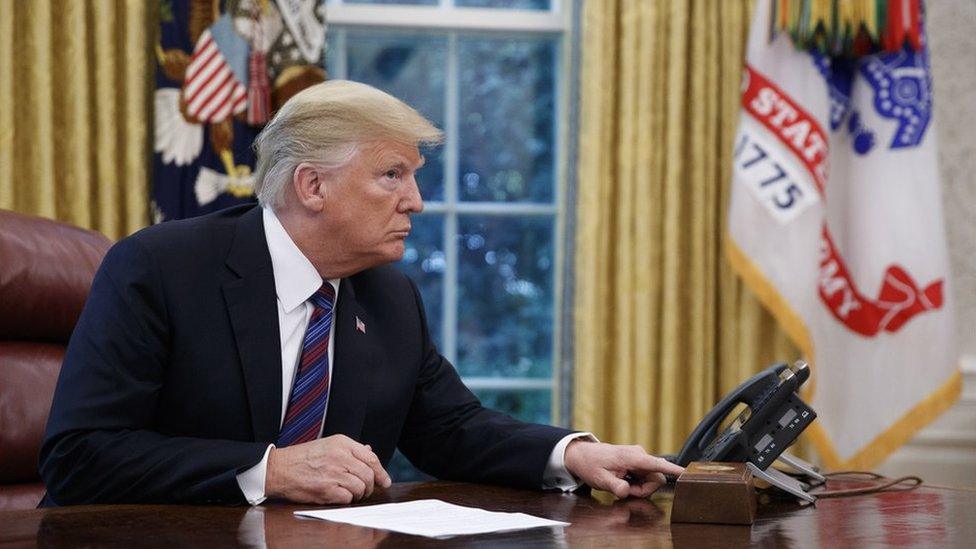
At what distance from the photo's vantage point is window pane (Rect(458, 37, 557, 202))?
12.7 feet

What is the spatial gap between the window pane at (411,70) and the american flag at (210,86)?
568mm

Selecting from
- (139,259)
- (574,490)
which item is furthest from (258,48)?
(574,490)

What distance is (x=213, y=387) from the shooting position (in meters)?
1.82

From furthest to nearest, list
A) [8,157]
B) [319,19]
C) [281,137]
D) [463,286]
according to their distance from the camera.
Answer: [463,286], [319,19], [8,157], [281,137]

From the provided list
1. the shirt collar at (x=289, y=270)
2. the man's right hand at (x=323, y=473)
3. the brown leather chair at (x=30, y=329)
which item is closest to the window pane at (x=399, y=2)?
the brown leather chair at (x=30, y=329)

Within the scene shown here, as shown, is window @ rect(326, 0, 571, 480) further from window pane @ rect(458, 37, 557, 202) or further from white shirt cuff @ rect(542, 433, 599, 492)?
white shirt cuff @ rect(542, 433, 599, 492)

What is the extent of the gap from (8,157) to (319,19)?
2.99 feet

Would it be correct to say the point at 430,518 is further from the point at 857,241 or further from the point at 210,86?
the point at 857,241

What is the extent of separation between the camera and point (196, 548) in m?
1.22

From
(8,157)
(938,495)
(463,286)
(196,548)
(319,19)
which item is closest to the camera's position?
(196,548)

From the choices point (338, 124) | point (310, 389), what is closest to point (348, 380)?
point (310, 389)

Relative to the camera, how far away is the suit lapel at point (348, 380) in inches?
75.7

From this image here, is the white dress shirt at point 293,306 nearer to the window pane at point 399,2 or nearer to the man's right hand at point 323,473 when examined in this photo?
the man's right hand at point 323,473

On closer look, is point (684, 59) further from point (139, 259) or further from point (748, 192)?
point (139, 259)
